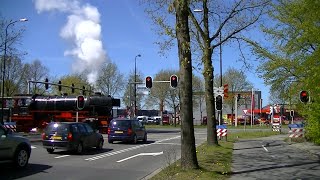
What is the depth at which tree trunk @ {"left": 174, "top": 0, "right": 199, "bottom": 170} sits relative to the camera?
1291 cm

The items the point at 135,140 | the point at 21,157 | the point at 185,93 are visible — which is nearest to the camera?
the point at 185,93

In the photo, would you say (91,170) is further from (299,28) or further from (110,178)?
(299,28)

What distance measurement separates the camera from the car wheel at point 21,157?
45.8ft

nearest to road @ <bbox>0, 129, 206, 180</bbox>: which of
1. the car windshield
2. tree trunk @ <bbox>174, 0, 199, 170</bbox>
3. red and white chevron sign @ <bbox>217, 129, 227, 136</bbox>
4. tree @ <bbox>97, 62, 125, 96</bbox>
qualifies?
tree trunk @ <bbox>174, 0, 199, 170</bbox>

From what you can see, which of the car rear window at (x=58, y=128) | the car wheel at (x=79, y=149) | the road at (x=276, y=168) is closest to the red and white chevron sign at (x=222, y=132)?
the road at (x=276, y=168)

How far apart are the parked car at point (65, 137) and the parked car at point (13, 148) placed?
4.94 meters

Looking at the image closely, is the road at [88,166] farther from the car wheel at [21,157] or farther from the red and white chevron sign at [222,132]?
the red and white chevron sign at [222,132]

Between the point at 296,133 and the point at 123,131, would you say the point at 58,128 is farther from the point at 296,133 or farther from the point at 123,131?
the point at 296,133

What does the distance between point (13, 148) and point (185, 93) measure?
5.67 metres

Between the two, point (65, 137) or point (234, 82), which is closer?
point (65, 137)

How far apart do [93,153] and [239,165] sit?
787cm

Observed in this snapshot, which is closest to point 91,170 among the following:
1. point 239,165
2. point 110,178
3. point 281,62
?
point 110,178

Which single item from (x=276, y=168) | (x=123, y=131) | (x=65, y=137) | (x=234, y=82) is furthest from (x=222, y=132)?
(x=234, y=82)

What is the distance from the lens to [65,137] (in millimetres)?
19516
